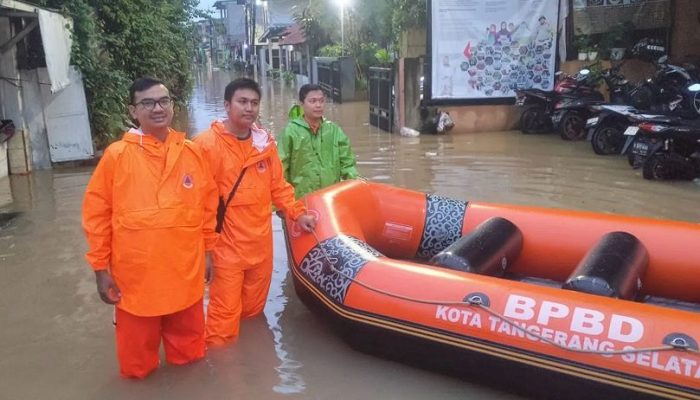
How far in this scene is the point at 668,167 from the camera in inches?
269

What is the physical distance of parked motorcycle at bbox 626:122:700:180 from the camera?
21.7 feet

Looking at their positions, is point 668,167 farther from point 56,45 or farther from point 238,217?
point 56,45

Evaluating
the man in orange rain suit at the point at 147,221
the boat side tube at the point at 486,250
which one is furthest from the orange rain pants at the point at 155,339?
the boat side tube at the point at 486,250

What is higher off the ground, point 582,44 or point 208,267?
point 582,44

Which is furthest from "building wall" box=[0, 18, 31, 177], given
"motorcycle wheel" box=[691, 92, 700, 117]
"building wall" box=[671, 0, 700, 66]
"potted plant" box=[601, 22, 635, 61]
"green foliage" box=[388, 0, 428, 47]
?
"building wall" box=[671, 0, 700, 66]

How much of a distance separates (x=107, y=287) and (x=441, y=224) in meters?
2.31

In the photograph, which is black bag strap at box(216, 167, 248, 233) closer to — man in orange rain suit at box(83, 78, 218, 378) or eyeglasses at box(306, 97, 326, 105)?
man in orange rain suit at box(83, 78, 218, 378)

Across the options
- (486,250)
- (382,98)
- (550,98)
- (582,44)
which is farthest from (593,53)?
(486,250)

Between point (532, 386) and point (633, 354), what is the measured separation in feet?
1.52

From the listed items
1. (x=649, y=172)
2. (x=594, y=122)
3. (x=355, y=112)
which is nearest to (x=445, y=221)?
(x=649, y=172)

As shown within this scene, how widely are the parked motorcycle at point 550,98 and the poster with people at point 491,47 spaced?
394 mm

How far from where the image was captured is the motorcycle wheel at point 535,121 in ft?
33.5

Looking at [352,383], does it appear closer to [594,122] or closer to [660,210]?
[660,210]

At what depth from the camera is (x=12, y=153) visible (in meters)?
8.18
